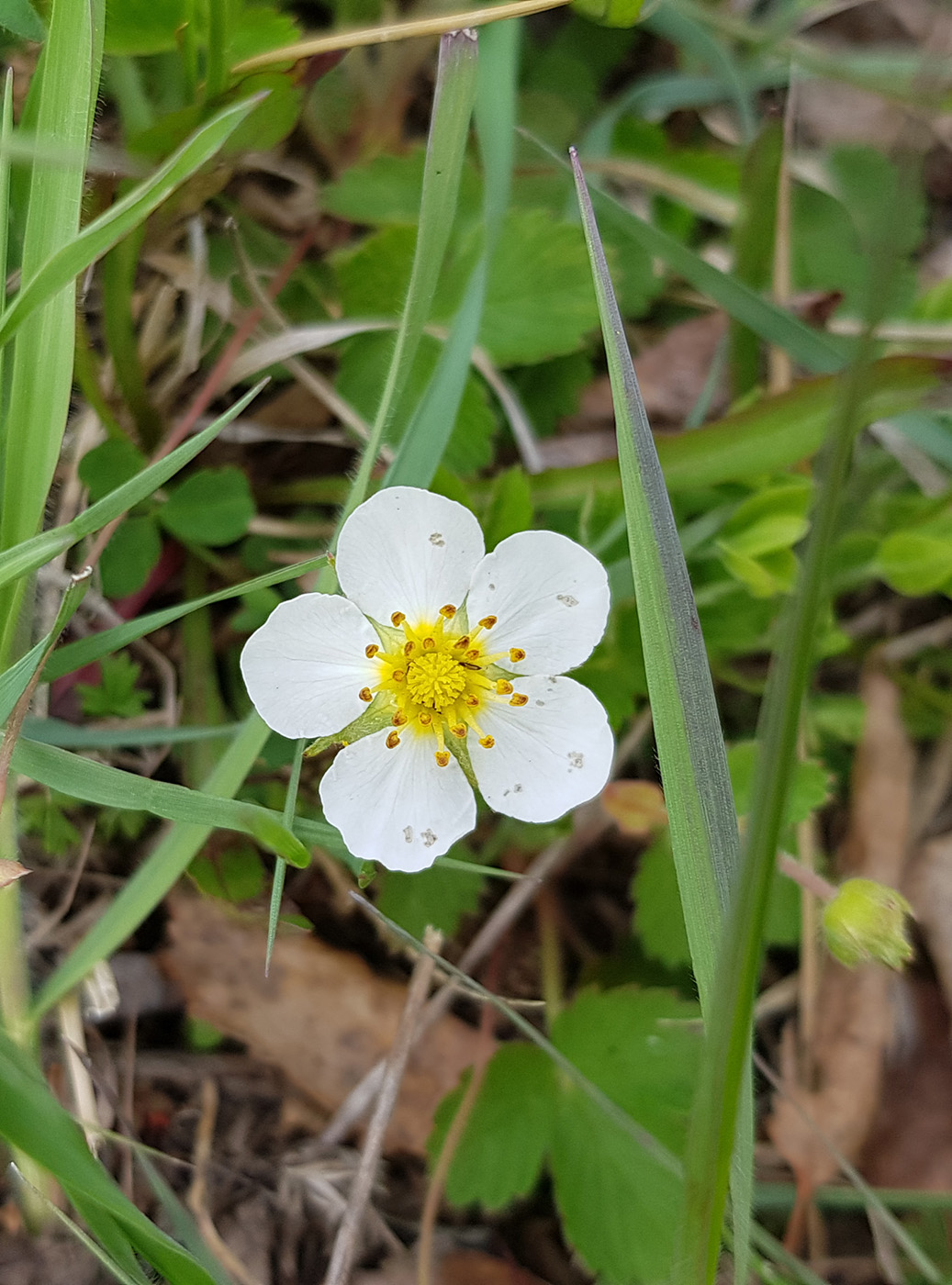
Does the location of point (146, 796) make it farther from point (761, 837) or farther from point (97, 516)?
point (761, 837)

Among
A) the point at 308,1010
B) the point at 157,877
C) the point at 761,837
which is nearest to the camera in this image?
the point at 761,837

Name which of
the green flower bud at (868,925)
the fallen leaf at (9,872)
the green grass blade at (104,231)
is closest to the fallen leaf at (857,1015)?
the green flower bud at (868,925)

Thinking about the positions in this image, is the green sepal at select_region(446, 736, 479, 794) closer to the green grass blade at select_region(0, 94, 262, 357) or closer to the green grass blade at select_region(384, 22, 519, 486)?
the green grass blade at select_region(384, 22, 519, 486)

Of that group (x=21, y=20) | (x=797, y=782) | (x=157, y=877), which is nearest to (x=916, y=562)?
(x=797, y=782)

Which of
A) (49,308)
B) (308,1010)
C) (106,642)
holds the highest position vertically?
→ (49,308)

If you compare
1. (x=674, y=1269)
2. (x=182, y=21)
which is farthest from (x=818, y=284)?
(x=674, y=1269)

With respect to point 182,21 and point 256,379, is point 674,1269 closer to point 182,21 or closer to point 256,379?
point 256,379

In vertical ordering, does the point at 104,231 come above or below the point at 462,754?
above
